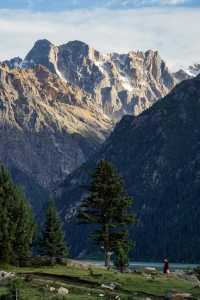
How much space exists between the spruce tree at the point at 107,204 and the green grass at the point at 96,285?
61.8 feet

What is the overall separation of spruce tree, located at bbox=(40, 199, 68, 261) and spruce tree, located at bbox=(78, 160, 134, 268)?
22.1 ft

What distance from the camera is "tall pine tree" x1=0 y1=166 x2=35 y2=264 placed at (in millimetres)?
88188

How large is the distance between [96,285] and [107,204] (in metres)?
33.7

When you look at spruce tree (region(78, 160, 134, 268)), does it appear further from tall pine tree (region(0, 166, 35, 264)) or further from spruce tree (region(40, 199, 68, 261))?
tall pine tree (region(0, 166, 35, 264))

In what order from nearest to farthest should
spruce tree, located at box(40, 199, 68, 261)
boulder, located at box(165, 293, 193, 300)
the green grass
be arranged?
the green grass, boulder, located at box(165, 293, 193, 300), spruce tree, located at box(40, 199, 68, 261)

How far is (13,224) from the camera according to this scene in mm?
89625

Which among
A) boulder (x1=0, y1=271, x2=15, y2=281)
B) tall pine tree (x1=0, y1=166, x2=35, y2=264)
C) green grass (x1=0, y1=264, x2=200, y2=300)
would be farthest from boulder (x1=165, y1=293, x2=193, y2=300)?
tall pine tree (x1=0, y1=166, x2=35, y2=264)

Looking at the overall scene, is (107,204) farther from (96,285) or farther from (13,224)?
(96,285)

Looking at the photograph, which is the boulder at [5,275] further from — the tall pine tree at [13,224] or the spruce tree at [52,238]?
the spruce tree at [52,238]

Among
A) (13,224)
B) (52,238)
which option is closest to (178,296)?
(13,224)

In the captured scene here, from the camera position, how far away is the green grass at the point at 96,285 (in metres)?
62.7

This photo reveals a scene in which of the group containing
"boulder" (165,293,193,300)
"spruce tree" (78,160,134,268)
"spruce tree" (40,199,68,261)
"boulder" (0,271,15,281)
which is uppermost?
"spruce tree" (78,160,134,268)

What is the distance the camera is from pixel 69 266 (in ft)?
300

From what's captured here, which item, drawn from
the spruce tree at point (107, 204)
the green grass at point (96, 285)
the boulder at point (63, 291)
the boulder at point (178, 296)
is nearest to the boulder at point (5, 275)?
the green grass at point (96, 285)
